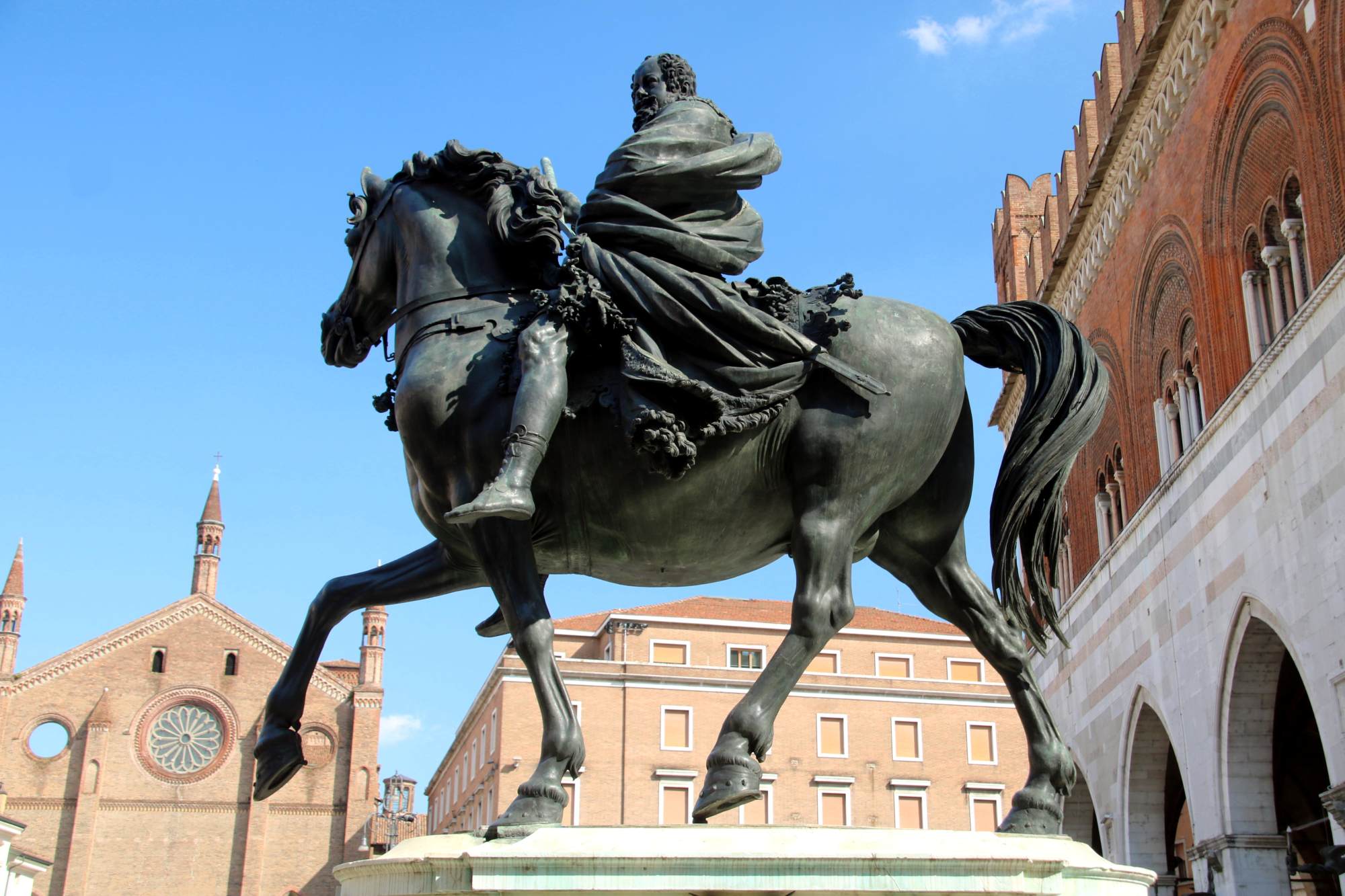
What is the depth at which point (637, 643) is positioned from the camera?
54250mm

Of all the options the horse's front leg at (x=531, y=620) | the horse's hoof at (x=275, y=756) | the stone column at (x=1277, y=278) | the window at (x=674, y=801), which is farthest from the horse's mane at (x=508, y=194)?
the window at (x=674, y=801)

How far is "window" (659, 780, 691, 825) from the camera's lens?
50062mm

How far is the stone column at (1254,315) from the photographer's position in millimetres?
20281

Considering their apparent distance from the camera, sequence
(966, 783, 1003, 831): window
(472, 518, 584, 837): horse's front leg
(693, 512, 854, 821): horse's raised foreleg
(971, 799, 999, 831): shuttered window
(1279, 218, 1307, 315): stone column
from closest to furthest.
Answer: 1. (693, 512, 854, 821): horse's raised foreleg
2. (472, 518, 584, 837): horse's front leg
3. (1279, 218, 1307, 315): stone column
4. (971, 799, 999, 831): shuttered window
5. (966, 783, 1003, 831): window

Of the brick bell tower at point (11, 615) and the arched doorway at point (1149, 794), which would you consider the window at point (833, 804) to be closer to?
the arched doorway at point (1149, 794)

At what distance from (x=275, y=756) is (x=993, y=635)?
2.76 m

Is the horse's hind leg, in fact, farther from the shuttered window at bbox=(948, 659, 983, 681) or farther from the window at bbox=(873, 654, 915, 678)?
the shuttered window at bbox=(948, 659, 983, 681)

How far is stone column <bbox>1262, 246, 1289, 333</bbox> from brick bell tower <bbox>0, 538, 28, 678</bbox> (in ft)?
217

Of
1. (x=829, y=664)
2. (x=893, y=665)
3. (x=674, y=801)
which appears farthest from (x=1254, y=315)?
(x=893, y=665)

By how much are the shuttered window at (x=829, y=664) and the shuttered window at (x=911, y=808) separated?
5.55 m

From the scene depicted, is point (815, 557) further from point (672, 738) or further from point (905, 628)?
point (905, 628)

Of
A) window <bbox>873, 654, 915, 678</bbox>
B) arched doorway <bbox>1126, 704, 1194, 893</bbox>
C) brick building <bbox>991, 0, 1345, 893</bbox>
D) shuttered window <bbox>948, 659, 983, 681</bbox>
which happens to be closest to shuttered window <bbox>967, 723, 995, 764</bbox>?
shuttered window <bbox>948, 659, 983, 681</bbox>

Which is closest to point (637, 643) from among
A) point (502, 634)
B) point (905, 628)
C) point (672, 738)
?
point (672, 738)

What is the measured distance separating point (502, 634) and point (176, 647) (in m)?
70.5
